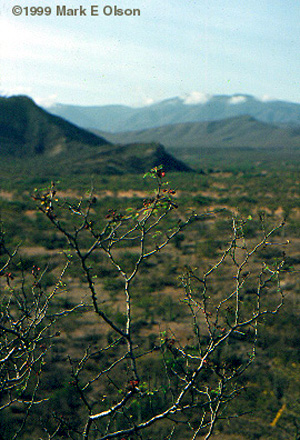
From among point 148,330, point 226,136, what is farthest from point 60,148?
point 226,136

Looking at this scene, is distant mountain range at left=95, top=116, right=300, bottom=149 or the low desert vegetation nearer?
the low desert vegetation

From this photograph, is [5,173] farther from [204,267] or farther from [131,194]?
[204,267]

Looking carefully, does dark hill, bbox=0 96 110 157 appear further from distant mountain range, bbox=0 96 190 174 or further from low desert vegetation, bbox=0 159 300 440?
low desert vegetation, bbox=0 159 300 440

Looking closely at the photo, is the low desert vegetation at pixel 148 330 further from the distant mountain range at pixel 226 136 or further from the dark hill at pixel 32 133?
the distant mountain range at pixel 226 136

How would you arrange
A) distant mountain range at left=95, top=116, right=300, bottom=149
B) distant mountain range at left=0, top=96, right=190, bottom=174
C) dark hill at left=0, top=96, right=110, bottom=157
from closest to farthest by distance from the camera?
distant mountain range at left=0, top=96, right=190, bottom=174, dark hill at left=0, top=96, right=110, bottom=157, distant mountain range at left=95, top=116, right=300, bottom=149

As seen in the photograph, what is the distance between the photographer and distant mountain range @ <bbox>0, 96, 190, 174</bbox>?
54688 millimetres

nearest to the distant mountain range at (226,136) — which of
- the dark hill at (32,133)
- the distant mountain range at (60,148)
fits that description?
the dark hill at (32,133)

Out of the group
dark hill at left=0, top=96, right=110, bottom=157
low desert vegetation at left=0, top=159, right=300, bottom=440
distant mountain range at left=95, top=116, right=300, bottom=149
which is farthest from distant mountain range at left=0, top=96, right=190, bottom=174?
distant mountain range at left=95, top=116, right=300, bottom=149

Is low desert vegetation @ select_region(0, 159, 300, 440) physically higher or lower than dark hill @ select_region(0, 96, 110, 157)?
lower

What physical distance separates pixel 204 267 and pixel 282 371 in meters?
6.92

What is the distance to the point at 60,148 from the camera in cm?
6500

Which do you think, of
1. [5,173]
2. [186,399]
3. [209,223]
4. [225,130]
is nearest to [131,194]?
[209,223]

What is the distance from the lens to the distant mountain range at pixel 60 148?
54688 mm

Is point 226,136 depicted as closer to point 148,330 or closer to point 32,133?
point 32,133
